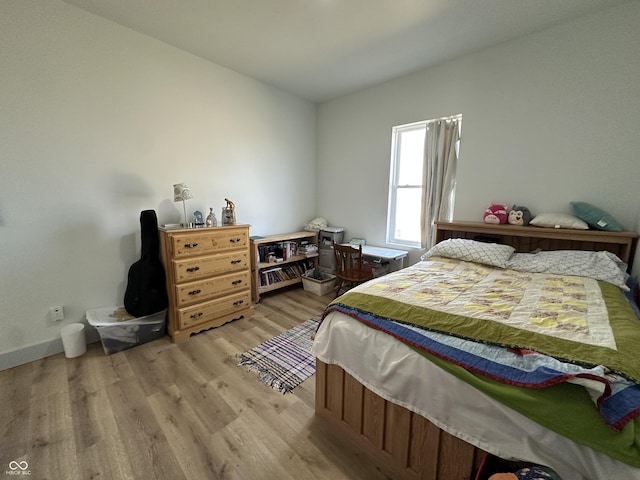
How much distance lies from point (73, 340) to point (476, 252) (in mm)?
3444

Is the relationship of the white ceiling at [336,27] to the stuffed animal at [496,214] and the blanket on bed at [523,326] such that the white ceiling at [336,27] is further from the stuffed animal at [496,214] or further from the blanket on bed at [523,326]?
the blanket on bed at [523,326]

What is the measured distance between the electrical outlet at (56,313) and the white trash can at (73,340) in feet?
0.29

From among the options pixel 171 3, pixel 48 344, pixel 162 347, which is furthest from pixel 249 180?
pixel 48 344

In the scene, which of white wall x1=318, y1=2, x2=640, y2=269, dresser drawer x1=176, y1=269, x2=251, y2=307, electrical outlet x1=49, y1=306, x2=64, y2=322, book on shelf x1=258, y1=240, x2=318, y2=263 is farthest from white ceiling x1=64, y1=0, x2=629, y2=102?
electrical outlet x1=49, y1=306, x2=64, y2=322

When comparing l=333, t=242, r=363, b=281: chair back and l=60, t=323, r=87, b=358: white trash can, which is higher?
l=333, t=242, r=363, b=281: chair back

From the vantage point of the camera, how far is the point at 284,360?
6.81 feet

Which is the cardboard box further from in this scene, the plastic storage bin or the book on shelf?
the plastic storage bin

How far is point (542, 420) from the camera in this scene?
74cm

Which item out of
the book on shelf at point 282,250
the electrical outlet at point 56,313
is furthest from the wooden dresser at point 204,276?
the electrical outlet at point 56,313

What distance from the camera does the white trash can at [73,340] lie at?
2.03 metres

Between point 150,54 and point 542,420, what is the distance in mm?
3631

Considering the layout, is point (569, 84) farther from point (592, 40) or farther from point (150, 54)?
Result: point (150, 54)

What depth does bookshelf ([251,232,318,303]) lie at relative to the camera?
3172mm

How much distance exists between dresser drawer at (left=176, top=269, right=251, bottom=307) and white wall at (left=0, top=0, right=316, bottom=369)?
0.65 m
